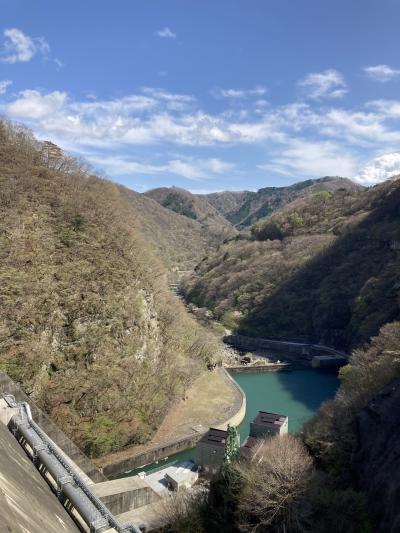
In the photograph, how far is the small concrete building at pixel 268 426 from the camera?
29969mm

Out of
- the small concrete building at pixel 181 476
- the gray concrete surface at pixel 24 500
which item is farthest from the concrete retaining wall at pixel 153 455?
the gray concrete surface at pixel 24 500

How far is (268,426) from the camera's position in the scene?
99.5ft

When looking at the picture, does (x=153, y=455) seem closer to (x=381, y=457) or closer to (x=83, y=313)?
(x=83, y=313)

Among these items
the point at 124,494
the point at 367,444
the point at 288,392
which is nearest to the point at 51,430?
the point at 124,494

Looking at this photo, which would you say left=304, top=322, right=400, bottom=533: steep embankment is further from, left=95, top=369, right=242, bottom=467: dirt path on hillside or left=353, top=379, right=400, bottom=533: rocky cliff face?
left=95, top=369, right=242, bottom=467: dirt path on hillside

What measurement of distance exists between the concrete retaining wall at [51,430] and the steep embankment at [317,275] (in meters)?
40.9

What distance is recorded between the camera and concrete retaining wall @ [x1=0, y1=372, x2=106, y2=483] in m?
21.5

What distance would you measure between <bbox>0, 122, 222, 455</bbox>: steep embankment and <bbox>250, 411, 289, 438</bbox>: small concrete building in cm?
801

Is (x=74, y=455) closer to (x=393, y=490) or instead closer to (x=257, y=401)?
(x=393, y=490)

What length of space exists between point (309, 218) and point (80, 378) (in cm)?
8054

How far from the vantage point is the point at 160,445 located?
3097 cm

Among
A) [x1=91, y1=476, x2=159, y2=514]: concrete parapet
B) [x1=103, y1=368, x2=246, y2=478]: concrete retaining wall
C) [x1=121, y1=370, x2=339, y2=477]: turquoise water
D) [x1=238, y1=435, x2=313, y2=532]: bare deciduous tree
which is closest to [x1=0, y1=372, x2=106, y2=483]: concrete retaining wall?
[x1=91, y1=476, x2=159, y2=514]: concrete parapet

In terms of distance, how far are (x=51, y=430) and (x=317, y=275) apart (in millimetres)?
62085

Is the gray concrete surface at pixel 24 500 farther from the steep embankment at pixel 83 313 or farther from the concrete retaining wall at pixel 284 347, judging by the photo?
the concrete retaining wall at pixel 284 347
